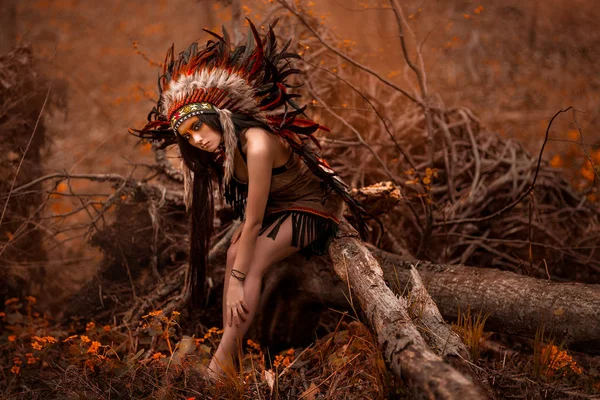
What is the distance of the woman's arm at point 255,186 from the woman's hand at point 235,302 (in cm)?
8

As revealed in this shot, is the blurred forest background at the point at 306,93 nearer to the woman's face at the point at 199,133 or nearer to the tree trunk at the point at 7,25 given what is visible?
the tree trunk at the point at 7,25

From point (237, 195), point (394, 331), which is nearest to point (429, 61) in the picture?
point (237, 195)

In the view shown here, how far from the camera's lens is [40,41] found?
29.4 ft

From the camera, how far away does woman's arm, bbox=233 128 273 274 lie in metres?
2.35

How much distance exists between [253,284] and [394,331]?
85 cm

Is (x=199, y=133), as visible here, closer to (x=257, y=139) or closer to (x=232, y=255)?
(x=257, y=139)

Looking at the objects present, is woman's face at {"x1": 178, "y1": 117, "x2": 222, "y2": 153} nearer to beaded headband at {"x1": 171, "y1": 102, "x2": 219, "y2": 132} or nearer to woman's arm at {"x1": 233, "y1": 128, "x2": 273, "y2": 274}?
beaded headband at {"x1": 171, "y1": 102, "x2": 219, "y2": 132}

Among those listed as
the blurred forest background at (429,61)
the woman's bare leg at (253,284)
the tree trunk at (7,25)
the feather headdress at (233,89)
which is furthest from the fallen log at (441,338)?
the tree trunk at (7,25)

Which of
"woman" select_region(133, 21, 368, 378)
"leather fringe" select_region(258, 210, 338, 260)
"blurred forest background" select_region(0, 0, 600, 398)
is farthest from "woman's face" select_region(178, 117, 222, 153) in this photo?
"blurred forest background" select_region(0, 0, 600, 398)

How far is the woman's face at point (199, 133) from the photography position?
2.41m

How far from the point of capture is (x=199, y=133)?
242cm

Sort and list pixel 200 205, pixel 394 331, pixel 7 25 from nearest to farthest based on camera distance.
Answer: pixel 394 331 < pixel 200 205 < pixel 7 25

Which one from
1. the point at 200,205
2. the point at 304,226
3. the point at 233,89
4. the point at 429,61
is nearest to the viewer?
the point at 233,89

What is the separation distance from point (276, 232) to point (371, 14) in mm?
6902
